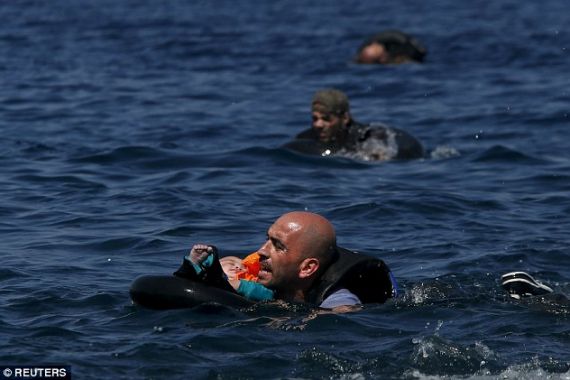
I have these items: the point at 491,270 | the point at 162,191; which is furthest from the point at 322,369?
the point at 162,191

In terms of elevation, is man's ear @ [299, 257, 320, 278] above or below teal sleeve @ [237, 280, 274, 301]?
above

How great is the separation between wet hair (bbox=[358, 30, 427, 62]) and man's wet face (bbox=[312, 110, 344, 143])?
8.93 metres

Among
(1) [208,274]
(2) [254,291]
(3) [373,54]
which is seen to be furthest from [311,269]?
(3) [373,54]

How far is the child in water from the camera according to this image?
10.1 meters

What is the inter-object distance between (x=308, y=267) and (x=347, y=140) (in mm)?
7355

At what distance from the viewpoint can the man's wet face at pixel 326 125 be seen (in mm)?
17625

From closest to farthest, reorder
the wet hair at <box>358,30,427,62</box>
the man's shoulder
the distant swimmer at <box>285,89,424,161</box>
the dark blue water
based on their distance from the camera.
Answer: the dark blue water → the man's shoulder → the distant swimmer at <box>285,89,424,161</box> → the wet hair at <box>358,30,427,62</box>

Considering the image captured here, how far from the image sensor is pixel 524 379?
8.97 metres

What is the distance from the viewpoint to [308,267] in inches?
415

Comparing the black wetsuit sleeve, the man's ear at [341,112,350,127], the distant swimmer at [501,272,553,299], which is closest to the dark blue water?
the distant swimmer at [501,272,553,299]

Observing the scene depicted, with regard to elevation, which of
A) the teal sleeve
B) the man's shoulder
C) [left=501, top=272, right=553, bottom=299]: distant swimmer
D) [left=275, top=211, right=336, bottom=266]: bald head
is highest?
[left=275, top=211, right=336, bottom=266]: bald head

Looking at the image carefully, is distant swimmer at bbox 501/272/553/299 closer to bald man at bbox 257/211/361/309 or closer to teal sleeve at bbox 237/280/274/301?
bald man at bbox 257/211/361/309

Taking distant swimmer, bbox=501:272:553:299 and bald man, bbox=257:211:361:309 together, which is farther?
distant swimmer, bbox=501:272:553:299

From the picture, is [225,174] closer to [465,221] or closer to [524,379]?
[465,221]
